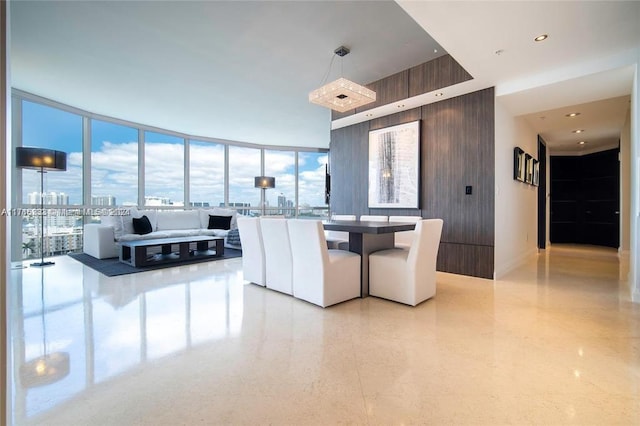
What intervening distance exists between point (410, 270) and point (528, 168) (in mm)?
4013

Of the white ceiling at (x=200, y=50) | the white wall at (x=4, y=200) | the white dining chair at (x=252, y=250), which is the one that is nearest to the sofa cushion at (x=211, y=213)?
the white ceiling at (x=200, y=50)

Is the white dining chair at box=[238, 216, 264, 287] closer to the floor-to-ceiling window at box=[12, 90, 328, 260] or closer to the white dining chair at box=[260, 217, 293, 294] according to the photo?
the white dining chair at box=[260, 217, 293, 294]

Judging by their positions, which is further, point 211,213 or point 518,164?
point 211,213

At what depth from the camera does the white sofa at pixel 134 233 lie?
16.9ft

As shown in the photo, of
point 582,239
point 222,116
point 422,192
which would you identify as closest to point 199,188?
point 222,116

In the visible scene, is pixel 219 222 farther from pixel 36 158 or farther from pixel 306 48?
pixel 306 48

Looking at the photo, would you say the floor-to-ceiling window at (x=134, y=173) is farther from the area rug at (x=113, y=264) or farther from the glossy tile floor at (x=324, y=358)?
the glossy tile floor at (x=324, y=358)

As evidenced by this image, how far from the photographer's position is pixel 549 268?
4.66 meters

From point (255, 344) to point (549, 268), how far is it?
4895 millimetres

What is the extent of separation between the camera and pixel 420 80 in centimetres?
407

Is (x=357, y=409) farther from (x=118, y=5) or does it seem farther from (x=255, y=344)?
(x=118, y=5)

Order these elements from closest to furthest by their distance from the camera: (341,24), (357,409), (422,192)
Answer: (357,409), (341,24), (422,192)

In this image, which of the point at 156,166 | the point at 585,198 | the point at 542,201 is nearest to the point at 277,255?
the point at 156,166

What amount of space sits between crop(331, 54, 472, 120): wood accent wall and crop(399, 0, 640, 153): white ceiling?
324mm
